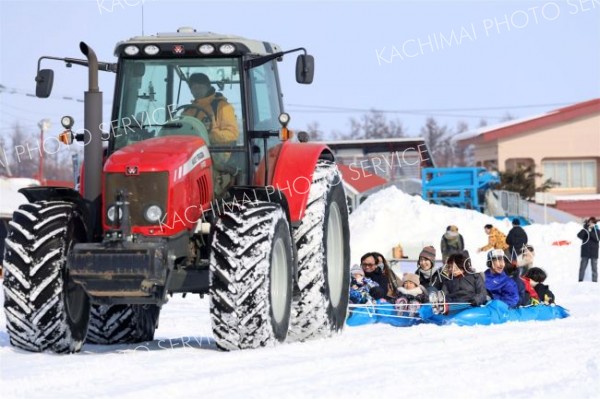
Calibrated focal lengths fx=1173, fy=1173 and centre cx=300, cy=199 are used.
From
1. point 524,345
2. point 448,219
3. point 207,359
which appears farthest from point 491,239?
point 207,359

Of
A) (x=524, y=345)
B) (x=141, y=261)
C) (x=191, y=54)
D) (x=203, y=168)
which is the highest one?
(x=191, y=54)

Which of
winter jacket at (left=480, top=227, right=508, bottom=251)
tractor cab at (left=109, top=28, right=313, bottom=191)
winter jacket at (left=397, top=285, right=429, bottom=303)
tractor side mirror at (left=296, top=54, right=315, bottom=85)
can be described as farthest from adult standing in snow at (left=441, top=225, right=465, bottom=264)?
tractor side mirror at (left=296, top=54, right=315, bottom=85)

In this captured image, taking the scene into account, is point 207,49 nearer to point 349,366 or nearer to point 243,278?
point 243,278

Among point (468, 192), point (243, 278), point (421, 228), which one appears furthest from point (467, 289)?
point (468, 192)

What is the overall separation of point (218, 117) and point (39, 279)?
209 cm

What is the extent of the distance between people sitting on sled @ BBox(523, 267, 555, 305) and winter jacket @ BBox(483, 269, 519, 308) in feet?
3.14

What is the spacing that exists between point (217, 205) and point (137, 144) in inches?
32.5

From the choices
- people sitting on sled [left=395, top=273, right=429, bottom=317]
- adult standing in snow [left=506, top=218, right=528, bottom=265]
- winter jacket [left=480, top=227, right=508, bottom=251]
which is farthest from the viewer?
winter jacket [left=480, top=227, right=508, bottom=251]

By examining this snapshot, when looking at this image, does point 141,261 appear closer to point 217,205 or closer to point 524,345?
point 217,205

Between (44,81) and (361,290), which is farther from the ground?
(44,81)

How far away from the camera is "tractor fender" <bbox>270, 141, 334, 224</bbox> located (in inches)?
402

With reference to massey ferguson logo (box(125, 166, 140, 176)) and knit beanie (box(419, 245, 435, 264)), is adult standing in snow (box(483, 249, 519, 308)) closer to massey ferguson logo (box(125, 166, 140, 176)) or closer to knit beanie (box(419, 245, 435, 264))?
knit beanie (box(419, 245, 435, 264))

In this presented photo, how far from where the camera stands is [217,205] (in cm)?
970

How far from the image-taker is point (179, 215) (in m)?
9.14
